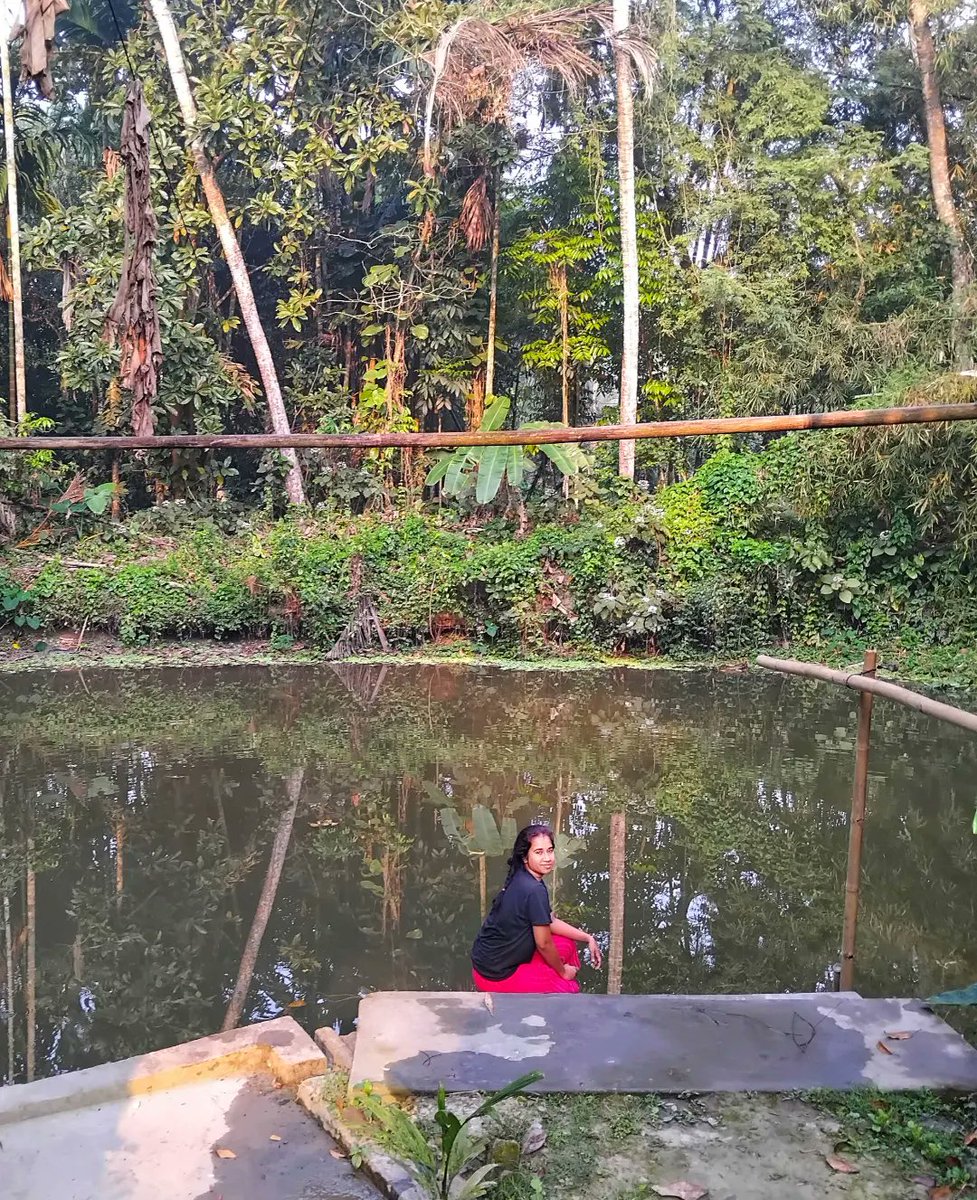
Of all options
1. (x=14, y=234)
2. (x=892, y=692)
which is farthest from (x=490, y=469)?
(x=14, y=234)

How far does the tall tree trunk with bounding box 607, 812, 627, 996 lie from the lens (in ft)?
14.1

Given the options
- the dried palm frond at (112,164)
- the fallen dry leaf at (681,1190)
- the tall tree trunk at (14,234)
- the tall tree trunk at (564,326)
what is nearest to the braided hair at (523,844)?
the fallen dry leaf at (681,1190)

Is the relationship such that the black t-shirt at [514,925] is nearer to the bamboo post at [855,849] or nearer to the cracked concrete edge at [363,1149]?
the cracked concrete edge at [363,1149]

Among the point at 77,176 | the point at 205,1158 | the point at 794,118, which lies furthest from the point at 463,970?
the point at 77,176

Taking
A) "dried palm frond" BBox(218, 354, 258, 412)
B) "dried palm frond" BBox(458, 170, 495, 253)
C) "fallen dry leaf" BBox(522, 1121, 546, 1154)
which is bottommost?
"fallen dry leaf" BBox(522, 1121, 546, 1154)

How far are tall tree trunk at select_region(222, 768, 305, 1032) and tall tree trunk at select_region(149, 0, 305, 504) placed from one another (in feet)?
25.5

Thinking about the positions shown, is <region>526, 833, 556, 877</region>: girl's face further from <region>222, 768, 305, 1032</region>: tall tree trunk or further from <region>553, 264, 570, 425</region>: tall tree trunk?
<region>553, 264, 570, 425</region>: tall tree trunk

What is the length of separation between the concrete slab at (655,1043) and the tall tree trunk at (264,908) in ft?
3.40

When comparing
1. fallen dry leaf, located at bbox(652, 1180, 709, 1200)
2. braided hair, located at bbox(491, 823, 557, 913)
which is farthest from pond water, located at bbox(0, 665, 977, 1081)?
fallen dry leaf, located at bbox(652, 1180, 709, 1200)

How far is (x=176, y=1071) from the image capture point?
115 inches

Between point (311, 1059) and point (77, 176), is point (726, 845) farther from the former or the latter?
point (77, 176)

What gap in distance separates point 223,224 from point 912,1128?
13478 mm

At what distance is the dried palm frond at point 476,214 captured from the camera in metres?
13.7

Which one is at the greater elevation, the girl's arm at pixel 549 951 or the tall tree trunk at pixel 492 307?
the tall tree trunk at pixel 492 307
